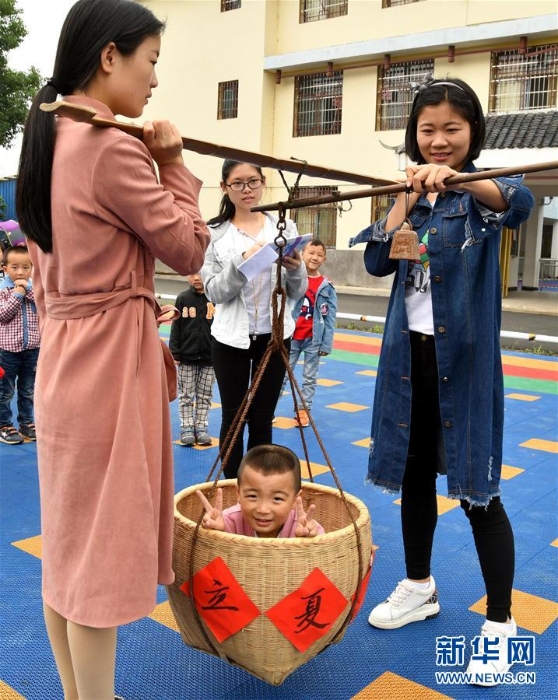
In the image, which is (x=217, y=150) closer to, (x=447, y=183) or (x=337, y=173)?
(x=337, y=173)

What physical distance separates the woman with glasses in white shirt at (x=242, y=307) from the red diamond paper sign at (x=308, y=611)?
121 cm

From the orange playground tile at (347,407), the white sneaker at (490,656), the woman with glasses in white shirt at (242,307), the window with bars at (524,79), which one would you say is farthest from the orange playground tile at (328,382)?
the window with bars at (524,79)

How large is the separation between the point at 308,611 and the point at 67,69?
1.31m

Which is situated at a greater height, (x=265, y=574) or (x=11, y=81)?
(x=11, y=81)

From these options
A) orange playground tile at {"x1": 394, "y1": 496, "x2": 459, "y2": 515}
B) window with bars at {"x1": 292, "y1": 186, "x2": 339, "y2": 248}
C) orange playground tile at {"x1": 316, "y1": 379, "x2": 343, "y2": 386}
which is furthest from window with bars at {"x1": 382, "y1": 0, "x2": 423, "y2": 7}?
orange playground tile at {"x1": 394, "y1": 496, "x2": 459, "y2": 515}

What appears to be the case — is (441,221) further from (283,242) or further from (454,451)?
(454,451)

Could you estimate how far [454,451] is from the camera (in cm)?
199

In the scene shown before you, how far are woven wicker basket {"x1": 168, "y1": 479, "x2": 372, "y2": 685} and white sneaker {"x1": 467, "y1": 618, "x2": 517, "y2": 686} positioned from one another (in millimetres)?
487

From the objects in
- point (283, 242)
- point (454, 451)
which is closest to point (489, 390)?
point (454, 451)

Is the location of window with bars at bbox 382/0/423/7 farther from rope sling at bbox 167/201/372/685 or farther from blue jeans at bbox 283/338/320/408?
rope sling at bbox 167/201/372/685

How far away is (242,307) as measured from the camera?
2861 mm

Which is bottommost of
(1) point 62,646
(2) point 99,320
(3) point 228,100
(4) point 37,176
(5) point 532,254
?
(1) point 62,646

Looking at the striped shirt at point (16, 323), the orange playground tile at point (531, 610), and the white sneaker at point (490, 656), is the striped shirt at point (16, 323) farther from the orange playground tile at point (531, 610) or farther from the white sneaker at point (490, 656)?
the white sneaker at point (490, 656)

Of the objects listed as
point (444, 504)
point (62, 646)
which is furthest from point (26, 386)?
point (62, 646)
